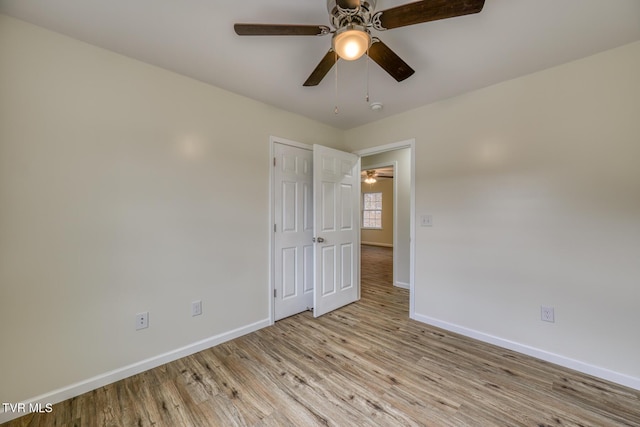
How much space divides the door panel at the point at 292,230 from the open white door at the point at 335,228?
23 cm

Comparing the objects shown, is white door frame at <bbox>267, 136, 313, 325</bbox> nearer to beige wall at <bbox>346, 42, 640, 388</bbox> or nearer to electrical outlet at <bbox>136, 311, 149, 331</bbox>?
electrical outlet at <bbox>136, 311, 149, 331</bbox>

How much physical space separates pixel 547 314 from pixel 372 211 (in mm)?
7361

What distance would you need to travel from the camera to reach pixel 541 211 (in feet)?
7.05

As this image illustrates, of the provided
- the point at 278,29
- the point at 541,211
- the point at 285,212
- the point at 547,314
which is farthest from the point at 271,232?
the point at 547,314

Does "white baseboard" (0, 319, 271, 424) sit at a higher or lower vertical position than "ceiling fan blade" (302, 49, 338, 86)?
lower

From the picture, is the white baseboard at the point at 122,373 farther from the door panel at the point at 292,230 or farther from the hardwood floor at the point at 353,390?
the door panel at the point at 292,230

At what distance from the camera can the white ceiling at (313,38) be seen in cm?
148

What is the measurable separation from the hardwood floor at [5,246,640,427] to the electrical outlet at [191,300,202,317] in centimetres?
36

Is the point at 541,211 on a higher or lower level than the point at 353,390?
higher

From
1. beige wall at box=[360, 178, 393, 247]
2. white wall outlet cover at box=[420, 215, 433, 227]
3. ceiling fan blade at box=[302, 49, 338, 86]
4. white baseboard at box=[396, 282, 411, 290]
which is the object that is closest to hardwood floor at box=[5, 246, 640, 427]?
white wall outlet cover at box=[420, 215, 433, 227]

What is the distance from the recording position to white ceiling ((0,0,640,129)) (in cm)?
148

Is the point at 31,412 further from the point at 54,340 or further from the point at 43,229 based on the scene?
the point at 43,229

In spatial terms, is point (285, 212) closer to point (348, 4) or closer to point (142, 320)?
point (142, 320)

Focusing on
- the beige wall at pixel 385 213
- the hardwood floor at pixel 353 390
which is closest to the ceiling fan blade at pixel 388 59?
the hardwood floor at pixel 353 390
